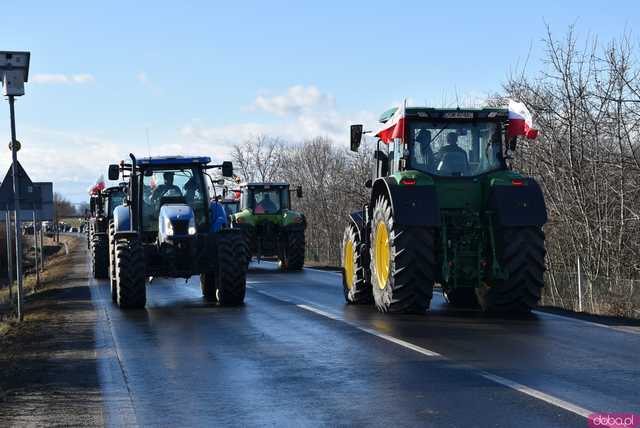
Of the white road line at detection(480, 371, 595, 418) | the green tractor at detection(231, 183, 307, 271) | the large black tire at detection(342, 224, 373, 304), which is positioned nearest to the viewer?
the white road line at detection(480, 371, 595, 418)

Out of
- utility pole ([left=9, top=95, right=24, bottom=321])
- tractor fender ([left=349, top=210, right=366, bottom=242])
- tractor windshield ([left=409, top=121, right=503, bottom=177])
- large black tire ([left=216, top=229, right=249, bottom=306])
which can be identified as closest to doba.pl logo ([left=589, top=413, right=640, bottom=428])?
tractor windshield ([left=409, top=121, right=503, bottom=177])

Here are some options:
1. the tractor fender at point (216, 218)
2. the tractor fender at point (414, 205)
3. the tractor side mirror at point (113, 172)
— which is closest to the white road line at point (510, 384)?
the tractor fender at point (414, 205)

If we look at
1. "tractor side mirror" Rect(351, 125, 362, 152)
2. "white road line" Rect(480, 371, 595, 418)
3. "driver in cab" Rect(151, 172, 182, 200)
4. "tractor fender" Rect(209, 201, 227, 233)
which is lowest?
"white road line" Rect(480, 371, 595, 418)

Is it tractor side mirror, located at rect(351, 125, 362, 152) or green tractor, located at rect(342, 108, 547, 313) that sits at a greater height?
tractor side mirror, located at rect(351, 125, 362, 152)

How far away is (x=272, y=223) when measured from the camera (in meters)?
31.8

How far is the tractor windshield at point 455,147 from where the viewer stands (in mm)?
15297

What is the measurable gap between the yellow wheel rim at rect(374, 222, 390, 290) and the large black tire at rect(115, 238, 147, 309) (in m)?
4.27

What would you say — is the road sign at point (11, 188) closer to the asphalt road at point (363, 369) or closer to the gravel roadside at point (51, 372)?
the gravel roadside at point (51, 372)

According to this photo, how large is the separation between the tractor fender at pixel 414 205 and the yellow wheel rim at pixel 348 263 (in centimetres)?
298

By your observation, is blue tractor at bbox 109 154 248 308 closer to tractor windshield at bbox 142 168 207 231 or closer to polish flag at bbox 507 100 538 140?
tractor windshield at bbox 142 168 207 231

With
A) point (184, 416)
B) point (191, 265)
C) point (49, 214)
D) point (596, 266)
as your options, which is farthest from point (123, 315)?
point (49, 214)

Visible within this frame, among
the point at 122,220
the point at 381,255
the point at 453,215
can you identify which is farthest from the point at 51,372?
the point at 122,220

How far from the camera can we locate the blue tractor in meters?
17.6

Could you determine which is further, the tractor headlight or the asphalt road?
the tractor headlight
